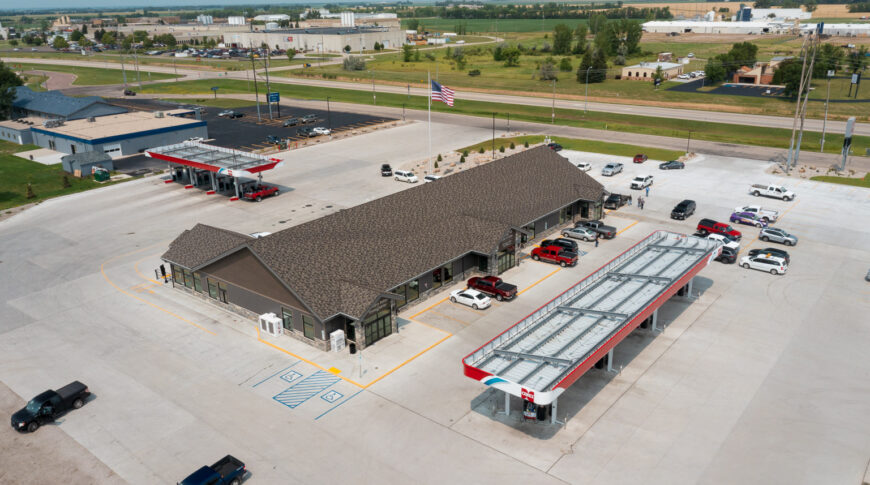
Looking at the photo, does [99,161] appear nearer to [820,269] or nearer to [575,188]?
[575,188]

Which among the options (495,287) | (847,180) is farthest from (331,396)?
(847,180)

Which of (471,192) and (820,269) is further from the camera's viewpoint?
(471,192)

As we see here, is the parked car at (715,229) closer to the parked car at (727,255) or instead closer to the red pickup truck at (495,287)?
the parked car at (727,255)

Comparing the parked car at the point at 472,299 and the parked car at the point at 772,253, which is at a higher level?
the parked car at the point at 772,253

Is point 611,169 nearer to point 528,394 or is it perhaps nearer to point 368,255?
point 368,255

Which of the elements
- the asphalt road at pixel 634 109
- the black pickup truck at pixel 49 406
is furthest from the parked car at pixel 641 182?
the black pickup truck at pixel 49 406

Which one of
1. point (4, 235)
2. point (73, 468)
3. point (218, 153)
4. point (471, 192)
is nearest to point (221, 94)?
point (218, 153)

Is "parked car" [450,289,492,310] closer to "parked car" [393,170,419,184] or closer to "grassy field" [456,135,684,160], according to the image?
"parked car" [393,170,419,184]
